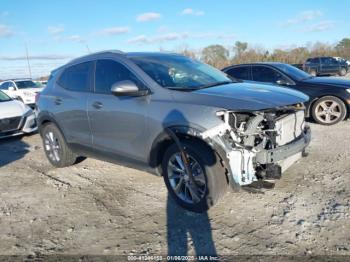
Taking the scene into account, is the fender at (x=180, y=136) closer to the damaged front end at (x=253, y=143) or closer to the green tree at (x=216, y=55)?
the damaged front end at (x=253, y=143)

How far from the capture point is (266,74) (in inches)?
344

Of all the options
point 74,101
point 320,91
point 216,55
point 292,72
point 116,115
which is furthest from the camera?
point 216,55

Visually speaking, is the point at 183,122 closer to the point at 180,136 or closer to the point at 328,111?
the point at 180,136

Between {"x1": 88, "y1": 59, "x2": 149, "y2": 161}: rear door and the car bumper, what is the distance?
13.9 feet

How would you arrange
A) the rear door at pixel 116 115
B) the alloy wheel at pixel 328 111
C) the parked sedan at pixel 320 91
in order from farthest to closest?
the alloy wheel at pixel 328 111 < the parked sedan at pixel 320 91 < the rear door at pixel 116 115

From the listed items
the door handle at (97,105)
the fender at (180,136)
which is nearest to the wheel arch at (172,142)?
the fender at (180,136)

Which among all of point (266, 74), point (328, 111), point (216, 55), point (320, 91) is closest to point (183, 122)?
point (320, 91)

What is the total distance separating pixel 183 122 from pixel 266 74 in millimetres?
5679

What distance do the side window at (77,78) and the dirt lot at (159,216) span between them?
138cm

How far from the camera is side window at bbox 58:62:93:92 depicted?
495 cm

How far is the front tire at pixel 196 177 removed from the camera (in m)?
3.61

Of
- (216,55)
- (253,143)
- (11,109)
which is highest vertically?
(216,55)

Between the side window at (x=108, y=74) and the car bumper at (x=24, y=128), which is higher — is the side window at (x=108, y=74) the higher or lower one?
the higher one

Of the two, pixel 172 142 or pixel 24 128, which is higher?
pixel 172 142
